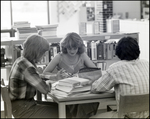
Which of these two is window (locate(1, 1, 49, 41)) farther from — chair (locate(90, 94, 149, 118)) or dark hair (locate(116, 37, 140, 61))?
chair (locate(90, 94, 149, 118))

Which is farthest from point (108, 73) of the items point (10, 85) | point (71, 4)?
point (71, 4)

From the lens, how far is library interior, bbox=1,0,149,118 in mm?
2912

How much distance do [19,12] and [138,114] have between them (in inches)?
264

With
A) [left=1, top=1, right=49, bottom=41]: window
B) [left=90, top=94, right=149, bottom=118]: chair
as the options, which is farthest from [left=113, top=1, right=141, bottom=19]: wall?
[left=90, top=94, right=149, bottom=118]: chair

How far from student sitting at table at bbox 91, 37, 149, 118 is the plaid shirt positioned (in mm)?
458

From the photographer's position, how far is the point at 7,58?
14.8 ft

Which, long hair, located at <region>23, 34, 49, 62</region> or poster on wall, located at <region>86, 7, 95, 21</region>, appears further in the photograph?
poster on wall, located at <region>86, 7, 95, 21</region>

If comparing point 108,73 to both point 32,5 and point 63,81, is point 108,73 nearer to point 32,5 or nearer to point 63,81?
point 63,81

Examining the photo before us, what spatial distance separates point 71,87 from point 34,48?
1.56 feet

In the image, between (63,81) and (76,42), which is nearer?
(63,81)

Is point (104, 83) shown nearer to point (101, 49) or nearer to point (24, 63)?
point (24, 63)

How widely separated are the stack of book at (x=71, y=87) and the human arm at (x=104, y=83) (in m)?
0.10

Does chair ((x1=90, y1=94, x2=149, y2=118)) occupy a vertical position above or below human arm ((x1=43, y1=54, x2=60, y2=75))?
below

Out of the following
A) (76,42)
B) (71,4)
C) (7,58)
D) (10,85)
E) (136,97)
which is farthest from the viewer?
(71,4)
